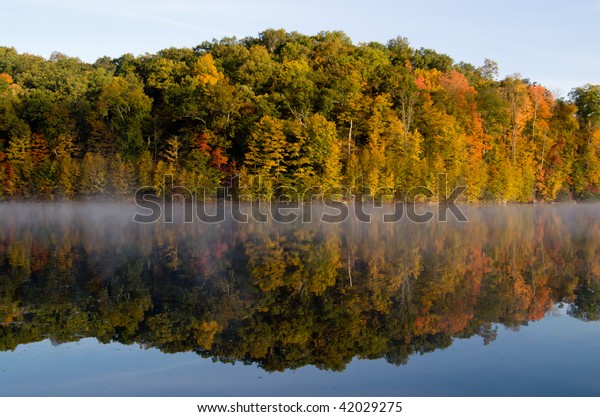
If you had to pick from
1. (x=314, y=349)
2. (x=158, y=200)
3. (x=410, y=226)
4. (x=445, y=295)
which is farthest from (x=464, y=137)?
(x=314, y=349)

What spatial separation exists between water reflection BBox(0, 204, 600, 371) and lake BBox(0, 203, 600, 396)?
45 millimetres

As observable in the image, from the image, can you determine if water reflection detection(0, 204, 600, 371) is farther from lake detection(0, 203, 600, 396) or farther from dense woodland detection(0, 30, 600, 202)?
dense woodland detection(0, 30, 600, 202)

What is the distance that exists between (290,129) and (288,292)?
4156 centimetres

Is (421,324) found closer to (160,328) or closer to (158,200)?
(160,328)

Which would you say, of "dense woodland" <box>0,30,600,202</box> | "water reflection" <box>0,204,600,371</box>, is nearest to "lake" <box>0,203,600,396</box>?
"water reflection" <box>0,204,600,371</box>

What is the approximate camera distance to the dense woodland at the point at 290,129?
53250 millimetres

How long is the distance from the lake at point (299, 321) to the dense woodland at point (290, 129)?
34.6 m

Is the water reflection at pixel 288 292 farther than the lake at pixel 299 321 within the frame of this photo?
Yes

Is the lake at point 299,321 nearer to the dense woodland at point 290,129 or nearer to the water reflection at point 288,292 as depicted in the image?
the water reflection at point 288,292

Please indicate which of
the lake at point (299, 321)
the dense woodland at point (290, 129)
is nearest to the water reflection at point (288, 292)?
the lake at point (299, 321)

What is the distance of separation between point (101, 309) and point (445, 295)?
6399 millimetres

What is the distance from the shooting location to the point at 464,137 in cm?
6059

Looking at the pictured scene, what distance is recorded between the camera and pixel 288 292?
1255 cm

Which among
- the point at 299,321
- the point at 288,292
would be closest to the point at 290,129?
the point at 288,292
